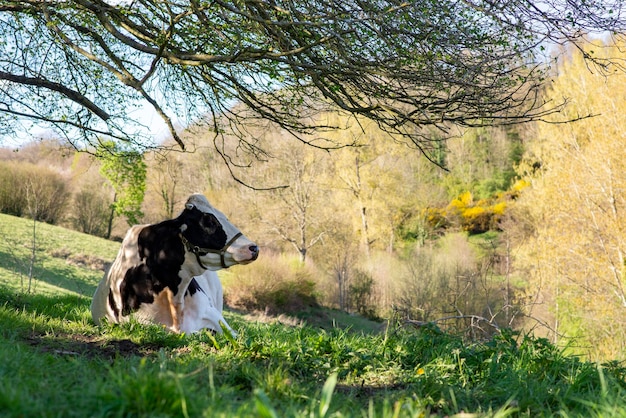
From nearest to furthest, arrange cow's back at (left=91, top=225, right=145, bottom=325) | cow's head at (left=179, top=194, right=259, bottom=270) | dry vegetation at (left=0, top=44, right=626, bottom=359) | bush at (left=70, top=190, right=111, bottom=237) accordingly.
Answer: cow's head at (left=179, top=194, right=259, bottom=270) → cow's back at (left=91, top=225, right=145, bottom=325) → dry vegetation at (left=0, top=44, right=626, bottom=359) → bush at (left=70, top=190, right=111, bottom=237)

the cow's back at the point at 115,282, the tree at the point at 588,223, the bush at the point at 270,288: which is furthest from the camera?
the bush at the point at 270,288

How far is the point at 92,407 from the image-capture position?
94.9 inches

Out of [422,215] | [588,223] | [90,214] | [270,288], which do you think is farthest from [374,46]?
[90,214]

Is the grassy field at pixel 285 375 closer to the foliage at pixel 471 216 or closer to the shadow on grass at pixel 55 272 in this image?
the shadow on grass at pixel 55 272

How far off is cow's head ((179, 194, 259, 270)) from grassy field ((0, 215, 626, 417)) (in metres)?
0.82

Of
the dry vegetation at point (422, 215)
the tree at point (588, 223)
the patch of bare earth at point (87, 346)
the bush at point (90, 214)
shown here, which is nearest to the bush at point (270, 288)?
the dry vegetation at point (422, 215)

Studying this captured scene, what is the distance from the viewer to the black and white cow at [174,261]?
19.2ft

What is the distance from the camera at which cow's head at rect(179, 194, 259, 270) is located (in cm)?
581

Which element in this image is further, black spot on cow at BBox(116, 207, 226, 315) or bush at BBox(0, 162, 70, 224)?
bush at BBox(0, 162, 70, 224)

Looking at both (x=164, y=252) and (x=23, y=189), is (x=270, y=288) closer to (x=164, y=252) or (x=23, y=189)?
(x=23, y=189)

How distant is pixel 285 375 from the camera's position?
11.0 ft

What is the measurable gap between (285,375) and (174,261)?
2.90 metres

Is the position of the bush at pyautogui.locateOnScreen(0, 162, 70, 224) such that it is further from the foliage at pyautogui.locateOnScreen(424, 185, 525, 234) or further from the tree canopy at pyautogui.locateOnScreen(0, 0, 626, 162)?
the tree canopy at pyautogui.locateOnScreen(0, 0, 626, 162)

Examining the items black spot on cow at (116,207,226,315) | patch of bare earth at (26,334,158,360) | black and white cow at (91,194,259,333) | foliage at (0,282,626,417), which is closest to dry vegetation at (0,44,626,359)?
foliage at (0,282,626,417)
